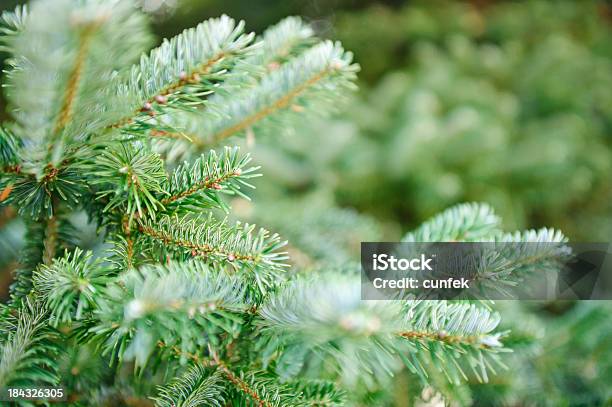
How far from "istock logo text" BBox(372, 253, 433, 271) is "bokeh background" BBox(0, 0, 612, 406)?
112 mm

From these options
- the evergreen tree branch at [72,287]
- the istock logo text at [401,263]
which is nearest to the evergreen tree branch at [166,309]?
the evergreen tree branch at [72,287]

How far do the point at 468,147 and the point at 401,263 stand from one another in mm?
726

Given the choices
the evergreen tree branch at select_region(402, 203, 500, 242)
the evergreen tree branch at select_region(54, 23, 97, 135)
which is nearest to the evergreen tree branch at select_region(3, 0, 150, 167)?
the evergreen tree branch at select_region(54, 23, 97, 135)

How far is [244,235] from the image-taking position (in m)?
0.30

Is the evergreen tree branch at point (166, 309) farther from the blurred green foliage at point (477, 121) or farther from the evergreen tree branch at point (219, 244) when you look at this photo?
the blurred green foliage at point (477, 121)

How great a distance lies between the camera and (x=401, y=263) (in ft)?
1.20

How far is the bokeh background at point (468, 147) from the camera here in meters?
0.52

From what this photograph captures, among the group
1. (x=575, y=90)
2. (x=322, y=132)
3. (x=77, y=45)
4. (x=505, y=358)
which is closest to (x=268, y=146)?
(x=322, y=132)

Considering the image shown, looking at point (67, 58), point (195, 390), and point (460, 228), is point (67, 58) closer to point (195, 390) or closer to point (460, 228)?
point (195, 390)

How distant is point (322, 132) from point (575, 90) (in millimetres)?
830

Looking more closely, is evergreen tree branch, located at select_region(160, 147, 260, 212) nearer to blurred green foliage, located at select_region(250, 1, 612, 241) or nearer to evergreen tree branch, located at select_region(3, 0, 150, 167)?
evergreen tree branch, located at select_region(3, 0, 150, 167)

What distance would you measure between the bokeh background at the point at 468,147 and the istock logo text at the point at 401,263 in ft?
0.37

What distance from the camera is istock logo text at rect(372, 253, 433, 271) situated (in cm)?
36

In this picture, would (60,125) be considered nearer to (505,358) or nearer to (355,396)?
(355,396)
